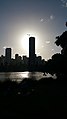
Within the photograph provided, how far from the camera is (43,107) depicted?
71.5 feet

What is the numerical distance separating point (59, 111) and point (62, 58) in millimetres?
21870

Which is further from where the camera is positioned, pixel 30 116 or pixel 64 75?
pixel 64 75

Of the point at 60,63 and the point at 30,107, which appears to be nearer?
the point at 30,107

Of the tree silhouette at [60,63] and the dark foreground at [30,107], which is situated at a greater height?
the tree silhouette at [60,63]

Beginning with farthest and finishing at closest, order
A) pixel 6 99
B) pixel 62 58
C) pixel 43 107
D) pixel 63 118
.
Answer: pixel 62 58 < pixel 6 99 < pixel 43 107 < pixel 63 118

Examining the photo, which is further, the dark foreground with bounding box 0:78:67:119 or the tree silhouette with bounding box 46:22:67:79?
the tree silhouette with bounding box 46:22:67:79

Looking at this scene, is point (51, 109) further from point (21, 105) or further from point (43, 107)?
point (21, 105)

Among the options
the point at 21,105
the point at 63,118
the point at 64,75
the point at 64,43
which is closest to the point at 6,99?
the point at 21,105

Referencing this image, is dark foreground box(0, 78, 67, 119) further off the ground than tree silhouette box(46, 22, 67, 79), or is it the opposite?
tree silhouette box(46, 22, 67, 79)

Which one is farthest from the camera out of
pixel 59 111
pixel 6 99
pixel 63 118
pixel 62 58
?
pixel 62 58

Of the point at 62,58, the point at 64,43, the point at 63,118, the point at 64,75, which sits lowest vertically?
the point at 63,118

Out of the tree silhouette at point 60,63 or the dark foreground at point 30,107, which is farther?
the tree silhouette at point 60,63

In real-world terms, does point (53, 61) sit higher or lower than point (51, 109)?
higher

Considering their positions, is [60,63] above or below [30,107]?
above
